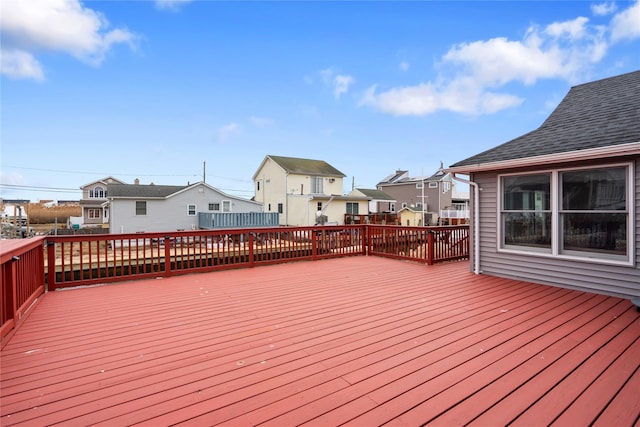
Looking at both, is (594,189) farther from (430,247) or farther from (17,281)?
(17,281)

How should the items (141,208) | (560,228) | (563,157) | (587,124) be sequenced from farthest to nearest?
1. (141,208)
2. (587,124)
3. (560,228)
4. (563,157)

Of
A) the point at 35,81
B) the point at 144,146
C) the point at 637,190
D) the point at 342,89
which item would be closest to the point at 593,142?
the point at 637,190

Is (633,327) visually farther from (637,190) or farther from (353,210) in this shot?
(353,210)

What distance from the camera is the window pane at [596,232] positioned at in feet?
13.2

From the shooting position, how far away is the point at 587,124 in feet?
15.3

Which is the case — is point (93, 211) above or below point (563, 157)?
below

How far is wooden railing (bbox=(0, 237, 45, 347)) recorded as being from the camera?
2746mm

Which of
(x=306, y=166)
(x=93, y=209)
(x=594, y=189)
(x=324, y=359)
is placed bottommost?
(x=324, y=359)

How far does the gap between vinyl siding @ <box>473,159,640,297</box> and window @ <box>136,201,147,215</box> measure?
1966 centimetres

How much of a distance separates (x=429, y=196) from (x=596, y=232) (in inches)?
1115

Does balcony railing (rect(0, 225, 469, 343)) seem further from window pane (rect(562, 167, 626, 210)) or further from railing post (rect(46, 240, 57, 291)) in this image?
window pane (rect(562, 167, 626, 210))

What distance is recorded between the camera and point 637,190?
381cm

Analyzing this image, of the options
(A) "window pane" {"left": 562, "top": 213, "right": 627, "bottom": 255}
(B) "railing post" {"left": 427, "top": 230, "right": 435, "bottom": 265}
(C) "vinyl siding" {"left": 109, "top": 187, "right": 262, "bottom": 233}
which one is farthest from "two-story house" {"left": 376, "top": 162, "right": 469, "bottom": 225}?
(A) "window pane" {"left": 562, "top": 213, "right": 627, "bottom": 255}

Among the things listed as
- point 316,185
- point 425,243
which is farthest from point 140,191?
point 425,243
